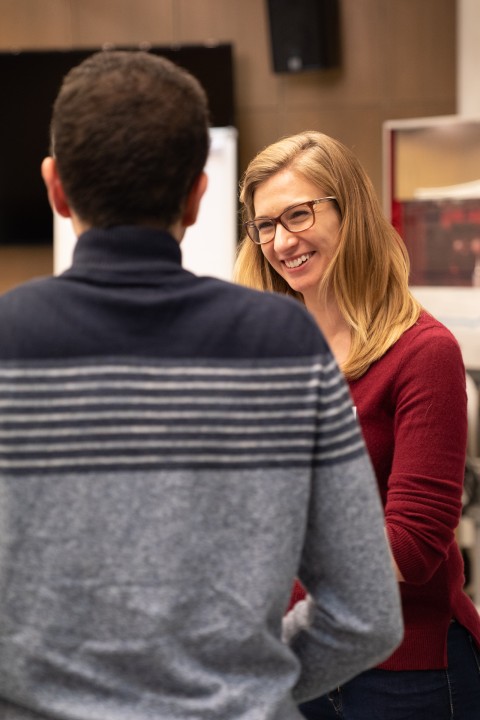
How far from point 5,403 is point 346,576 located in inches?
14.3

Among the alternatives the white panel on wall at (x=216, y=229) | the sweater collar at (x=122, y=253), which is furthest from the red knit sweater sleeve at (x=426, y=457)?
the white panel on wall at (x=216, y=229)

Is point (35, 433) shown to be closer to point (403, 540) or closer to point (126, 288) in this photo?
point (126, 288)

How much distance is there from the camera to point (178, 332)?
91 cm

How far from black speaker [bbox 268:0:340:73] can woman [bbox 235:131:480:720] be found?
3738 mm

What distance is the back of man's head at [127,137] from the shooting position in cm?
90

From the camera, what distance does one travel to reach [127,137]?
90 centimetres

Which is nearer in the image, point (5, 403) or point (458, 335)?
point (5, 403)

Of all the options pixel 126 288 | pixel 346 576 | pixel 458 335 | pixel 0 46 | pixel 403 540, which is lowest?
pixel 458 335

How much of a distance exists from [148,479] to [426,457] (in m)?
0.60

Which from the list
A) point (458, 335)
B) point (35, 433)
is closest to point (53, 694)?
point (35, 433)

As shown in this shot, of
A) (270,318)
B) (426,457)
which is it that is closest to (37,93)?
(426,457)

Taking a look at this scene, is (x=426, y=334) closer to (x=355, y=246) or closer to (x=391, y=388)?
(x=391, y=388)

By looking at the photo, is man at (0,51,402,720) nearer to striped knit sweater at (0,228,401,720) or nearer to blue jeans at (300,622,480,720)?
striped knit sweater at (0,228,401,720)

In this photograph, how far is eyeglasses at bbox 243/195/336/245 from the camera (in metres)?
1.64
